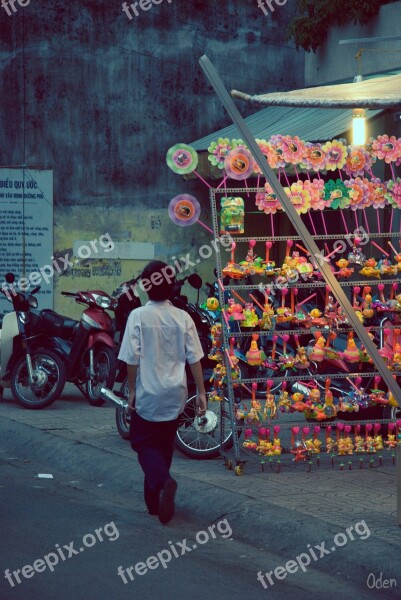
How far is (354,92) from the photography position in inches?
271

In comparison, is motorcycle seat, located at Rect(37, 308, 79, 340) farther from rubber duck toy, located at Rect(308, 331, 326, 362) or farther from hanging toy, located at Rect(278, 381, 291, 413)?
rubber duck toy, located at Rect(308, 331, 326, 362)

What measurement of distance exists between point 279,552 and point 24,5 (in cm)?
1233

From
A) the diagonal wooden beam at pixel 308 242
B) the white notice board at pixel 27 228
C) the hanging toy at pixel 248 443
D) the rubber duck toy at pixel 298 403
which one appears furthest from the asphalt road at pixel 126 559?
the white notice board at pixel 27 228

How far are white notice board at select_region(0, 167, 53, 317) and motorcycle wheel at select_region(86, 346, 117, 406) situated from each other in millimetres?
4922

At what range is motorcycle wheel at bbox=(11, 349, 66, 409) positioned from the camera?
12.0m

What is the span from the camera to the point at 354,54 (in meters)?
16.2

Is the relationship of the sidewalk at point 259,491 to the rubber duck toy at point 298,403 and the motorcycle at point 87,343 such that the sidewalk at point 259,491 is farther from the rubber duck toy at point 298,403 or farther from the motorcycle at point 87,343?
the motorcycle at point 87,343

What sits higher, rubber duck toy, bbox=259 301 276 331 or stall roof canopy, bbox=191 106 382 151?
stall roof canopy, bbox=191 106 382 151

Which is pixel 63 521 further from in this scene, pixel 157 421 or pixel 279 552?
pixel 279 552

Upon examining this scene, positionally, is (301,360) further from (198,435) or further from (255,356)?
(198,435)

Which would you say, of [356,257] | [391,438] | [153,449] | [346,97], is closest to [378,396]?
[391,438]

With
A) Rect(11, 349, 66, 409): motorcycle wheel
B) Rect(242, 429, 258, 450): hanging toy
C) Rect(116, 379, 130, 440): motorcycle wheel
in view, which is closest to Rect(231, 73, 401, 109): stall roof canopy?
Rect(242, 429, 258, 450): hanging toy

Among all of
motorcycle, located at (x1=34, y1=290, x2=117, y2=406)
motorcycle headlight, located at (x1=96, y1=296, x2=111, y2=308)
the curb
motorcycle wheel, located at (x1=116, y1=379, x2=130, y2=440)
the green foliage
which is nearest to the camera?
the curb

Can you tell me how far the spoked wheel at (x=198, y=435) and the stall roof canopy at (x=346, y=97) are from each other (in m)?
2.94
